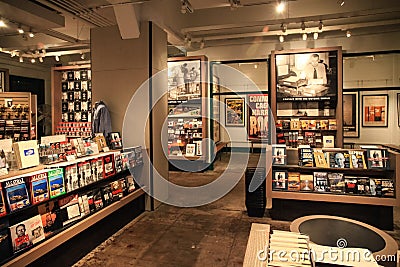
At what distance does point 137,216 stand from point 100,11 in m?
4.15

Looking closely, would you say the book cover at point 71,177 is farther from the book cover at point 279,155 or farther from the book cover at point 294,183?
the book cover at point 294,183

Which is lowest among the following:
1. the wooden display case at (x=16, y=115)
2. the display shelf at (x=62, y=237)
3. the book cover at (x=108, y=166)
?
the display shelf at (x=62, y=237)

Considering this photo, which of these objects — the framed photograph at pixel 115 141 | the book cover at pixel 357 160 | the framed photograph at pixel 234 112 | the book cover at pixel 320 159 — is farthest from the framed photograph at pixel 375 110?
the framed photograph at pixel 115 141

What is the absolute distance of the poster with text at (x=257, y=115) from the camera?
459 inches

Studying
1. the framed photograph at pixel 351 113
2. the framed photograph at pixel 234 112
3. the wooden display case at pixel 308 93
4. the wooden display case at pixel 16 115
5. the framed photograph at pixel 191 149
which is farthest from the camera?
the framed photograph at pixel 234 112

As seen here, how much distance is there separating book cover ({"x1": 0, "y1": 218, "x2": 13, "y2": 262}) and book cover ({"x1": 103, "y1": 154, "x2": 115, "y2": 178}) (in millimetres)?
1470

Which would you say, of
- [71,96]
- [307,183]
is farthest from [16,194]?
[71,96]

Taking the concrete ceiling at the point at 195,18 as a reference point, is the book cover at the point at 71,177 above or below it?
below

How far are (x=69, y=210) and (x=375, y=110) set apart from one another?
930 cm

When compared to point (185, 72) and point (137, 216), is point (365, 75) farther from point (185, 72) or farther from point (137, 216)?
point (137, 216)

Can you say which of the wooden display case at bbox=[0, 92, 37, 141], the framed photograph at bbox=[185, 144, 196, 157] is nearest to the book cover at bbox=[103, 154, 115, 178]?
the framed photograph at bbox=[185, 144, 196, 157]

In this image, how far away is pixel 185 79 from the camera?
8344 mm

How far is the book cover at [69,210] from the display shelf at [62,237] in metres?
0.08

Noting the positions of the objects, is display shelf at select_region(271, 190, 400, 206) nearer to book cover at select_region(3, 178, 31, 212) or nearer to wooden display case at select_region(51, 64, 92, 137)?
Result: book cover at select_region(3, 178, 31, 212)
